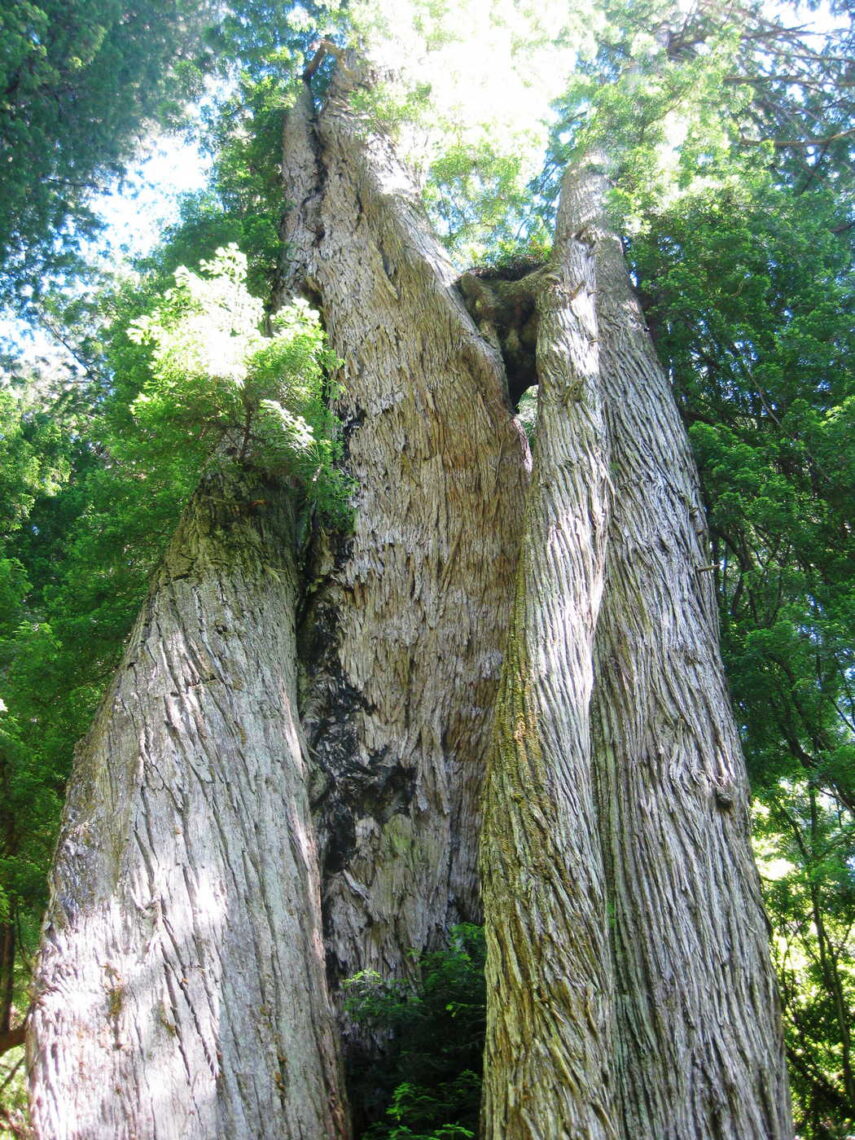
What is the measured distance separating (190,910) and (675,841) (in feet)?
8.27

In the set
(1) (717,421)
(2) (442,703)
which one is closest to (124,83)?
(1) (717,421)

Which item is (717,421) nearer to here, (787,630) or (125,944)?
(787,630)

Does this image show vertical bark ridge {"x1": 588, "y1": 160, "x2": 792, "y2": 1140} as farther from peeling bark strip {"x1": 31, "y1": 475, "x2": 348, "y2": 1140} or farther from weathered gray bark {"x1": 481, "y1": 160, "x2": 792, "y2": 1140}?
peeling bark strip {"x1": 31, "y1": 475, "x2": 348, "y2": 1140}

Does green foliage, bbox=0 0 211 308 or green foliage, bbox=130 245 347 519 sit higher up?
green foliage, bbox=0 0 211 308

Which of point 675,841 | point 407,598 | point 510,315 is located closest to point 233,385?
point 407,598

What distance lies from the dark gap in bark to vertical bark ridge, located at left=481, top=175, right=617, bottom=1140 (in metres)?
2.05

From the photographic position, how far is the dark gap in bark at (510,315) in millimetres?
7953

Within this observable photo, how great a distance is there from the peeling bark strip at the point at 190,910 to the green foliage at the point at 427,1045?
277mm

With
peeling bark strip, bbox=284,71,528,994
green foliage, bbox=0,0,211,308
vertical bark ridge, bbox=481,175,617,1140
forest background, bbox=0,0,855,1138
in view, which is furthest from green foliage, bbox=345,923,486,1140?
green foliage, bbox=0,0,211,308

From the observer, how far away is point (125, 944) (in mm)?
3818

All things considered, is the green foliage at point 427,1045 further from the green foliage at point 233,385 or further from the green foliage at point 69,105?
the green foliage at point 69,105

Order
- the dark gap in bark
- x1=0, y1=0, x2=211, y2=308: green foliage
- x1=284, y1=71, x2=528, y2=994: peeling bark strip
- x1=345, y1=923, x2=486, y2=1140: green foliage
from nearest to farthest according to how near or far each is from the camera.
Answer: x1=345, y1=923, x2=486, y2=1140: green foliage, x1=284, y1=71, x2=528, y2=994: peeling bark strip, the dark gap in bark, x1=0, y1=0, x2=211, y2=308: green foliage

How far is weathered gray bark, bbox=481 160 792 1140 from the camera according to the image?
3.49 metres

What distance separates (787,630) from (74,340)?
11.3 m
